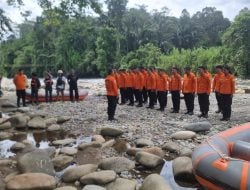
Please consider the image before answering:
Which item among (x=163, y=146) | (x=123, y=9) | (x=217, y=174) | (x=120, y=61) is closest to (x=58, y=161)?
(x=163, y=146)

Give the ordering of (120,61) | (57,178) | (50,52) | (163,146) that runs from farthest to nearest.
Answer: (50,52) → (120,61) → (163,146) → (57,178)

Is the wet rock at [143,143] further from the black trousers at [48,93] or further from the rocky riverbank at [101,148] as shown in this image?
the black trousers at [48,93]

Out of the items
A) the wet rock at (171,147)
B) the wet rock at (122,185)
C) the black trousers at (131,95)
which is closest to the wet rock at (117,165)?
the wet rock at (122,185)

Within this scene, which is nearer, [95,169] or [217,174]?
[217,174]

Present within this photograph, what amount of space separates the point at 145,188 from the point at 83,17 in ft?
20.6

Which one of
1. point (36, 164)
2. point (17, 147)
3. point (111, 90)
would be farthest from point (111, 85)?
point (36, 164)

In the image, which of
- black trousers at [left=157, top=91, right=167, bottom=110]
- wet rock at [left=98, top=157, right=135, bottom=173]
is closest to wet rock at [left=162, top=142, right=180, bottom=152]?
wet rock at [left=98, top=157, right=135, bottom=173]

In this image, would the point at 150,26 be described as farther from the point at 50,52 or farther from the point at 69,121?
the point at 69,121

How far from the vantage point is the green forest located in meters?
43.2

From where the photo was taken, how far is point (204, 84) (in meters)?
13.0

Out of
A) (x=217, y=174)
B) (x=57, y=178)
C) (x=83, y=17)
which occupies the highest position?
(x=83, y=17)

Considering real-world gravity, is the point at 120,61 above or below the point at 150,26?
below

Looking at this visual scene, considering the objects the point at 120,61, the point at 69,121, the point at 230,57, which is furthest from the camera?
the point at 120,61

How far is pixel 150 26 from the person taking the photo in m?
62.9
